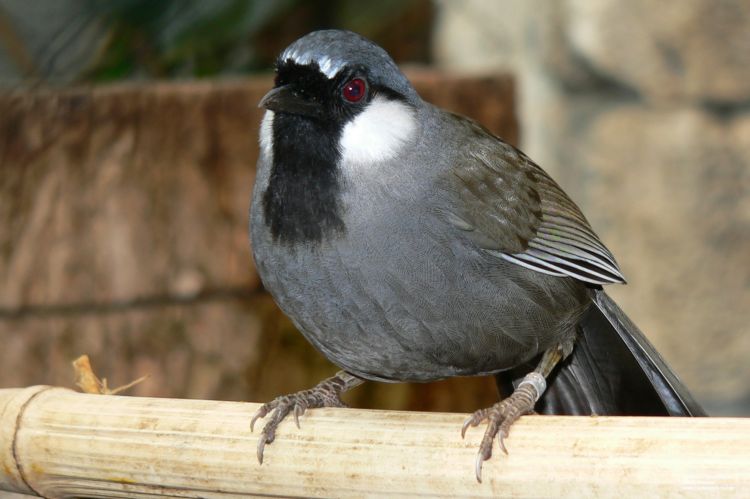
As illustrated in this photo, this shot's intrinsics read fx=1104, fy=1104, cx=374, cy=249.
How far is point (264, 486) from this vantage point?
2.13 m

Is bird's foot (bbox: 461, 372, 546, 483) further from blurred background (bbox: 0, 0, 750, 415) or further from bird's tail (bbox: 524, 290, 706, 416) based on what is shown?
blurred background (bbox: 0, 0, 750, 415)

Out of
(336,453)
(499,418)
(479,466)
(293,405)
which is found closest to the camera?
(479,466)

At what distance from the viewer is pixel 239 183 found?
157 inches

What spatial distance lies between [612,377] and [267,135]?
1118 mm

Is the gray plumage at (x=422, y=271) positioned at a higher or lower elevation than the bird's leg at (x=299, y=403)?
higher

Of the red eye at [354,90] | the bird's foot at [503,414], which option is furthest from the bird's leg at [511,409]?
the red eye at [354,90]

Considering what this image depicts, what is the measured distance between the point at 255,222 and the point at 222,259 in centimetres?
156

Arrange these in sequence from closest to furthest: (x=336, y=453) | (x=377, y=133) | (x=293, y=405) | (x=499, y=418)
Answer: (x=336, y=453), (x=499, y=418), (x=377, y=133), (x=293, y=405)

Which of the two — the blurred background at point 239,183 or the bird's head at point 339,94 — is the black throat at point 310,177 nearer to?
the bird's head at point 339,94

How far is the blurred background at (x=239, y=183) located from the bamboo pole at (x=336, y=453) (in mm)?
1600

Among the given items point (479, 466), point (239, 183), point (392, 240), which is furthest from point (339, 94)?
point (239, 183)

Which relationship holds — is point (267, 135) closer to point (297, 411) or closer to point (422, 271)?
point (422, 271)

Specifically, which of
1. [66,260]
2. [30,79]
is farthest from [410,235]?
[30,79]

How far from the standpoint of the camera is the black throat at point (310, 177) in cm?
233
